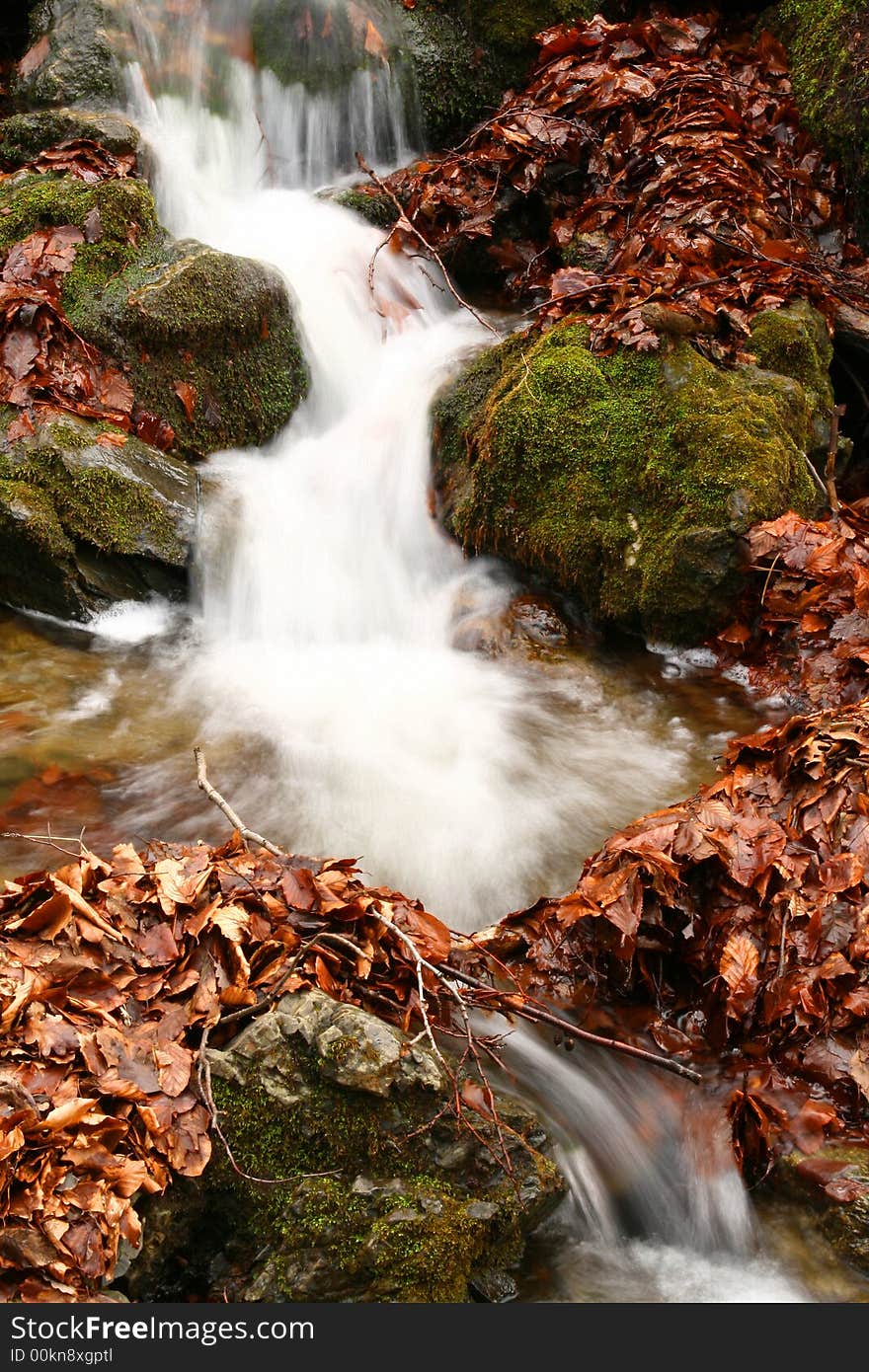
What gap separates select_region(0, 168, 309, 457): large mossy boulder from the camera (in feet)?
20.3

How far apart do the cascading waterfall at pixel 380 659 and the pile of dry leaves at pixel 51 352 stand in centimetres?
70

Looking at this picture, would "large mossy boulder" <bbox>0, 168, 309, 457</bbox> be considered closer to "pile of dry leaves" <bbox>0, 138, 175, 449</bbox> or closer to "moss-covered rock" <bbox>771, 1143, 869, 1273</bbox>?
"pile of dry leaves" <bbox>0, 138, 175, 449</bbox>

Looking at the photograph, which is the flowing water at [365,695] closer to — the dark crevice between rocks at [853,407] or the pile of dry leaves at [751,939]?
the pile of dry leaves at [751,939]

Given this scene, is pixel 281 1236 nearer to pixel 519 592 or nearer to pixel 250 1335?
pixel 250 1335

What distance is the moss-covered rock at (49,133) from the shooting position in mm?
7043

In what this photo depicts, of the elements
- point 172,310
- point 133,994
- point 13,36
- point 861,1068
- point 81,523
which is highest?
point 13,36

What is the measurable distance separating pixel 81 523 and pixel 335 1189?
401cm

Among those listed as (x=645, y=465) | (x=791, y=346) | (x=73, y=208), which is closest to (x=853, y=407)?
(x=791, y=346)

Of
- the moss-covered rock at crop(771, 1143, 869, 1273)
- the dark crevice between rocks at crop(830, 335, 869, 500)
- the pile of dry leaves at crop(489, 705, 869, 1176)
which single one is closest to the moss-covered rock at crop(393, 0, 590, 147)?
the dark crevice between rocks at crop(830, 335, 869, 500)

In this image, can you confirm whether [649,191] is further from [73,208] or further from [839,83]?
[73,208]

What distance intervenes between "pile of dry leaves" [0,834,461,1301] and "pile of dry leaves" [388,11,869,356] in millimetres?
3958

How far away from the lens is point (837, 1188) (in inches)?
105

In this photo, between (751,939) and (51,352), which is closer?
(751,939)

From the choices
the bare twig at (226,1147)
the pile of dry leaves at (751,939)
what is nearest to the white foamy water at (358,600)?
the pile of dry leaves at (751,939)
